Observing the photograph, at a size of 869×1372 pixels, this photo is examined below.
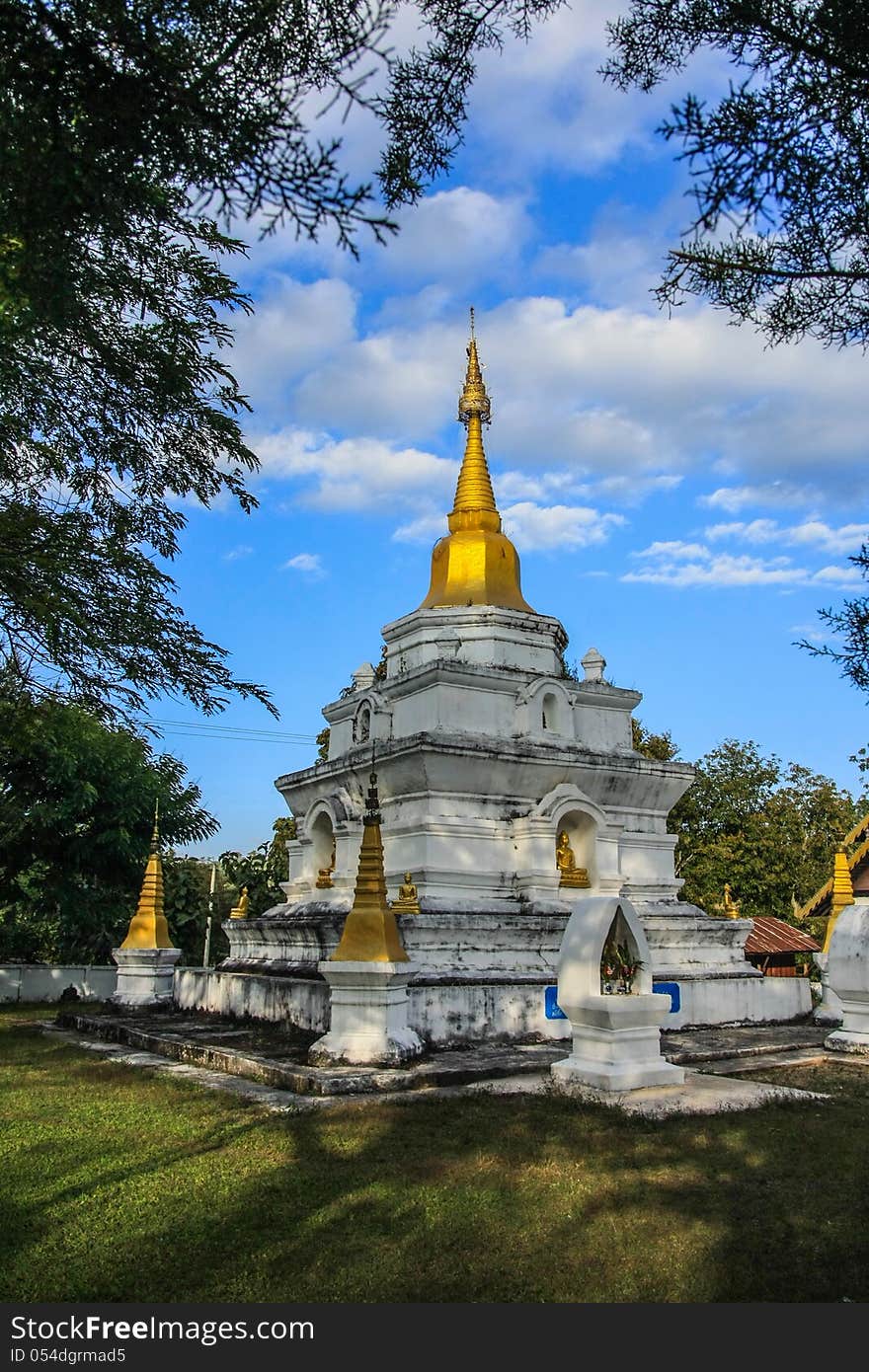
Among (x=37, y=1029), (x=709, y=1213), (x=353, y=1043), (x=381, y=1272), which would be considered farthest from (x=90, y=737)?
(x=37, y=1029)

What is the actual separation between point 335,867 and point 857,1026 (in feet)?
24.2

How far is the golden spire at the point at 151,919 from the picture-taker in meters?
15.6

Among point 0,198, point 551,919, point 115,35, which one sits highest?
point 115,35

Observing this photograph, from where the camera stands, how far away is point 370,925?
9516 mm

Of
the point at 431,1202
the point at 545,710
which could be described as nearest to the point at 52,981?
the point at 545,710

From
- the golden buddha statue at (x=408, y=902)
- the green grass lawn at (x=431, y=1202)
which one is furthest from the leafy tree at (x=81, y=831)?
the green grass lawn at (x=431, y=1202)

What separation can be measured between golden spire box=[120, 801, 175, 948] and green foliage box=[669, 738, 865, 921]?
52.0ft

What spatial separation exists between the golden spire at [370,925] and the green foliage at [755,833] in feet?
60.8

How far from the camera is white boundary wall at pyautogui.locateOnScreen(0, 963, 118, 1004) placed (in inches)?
917

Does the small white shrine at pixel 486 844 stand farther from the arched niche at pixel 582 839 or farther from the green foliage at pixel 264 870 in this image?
the green foliage at pixel 264 870

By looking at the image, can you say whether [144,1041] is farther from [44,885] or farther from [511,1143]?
[44,885]

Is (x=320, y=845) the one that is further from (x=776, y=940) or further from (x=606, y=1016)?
(x=776, y=940)

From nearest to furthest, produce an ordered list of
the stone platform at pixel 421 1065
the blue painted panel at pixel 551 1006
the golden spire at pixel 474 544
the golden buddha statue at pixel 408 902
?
the stone platform at pixel 421 1065, the blue painted panel at pixel 551 1006, the golden buddha statue at pixel 408 902, the golden spire at pixel 474 544

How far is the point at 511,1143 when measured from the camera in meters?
6.29
